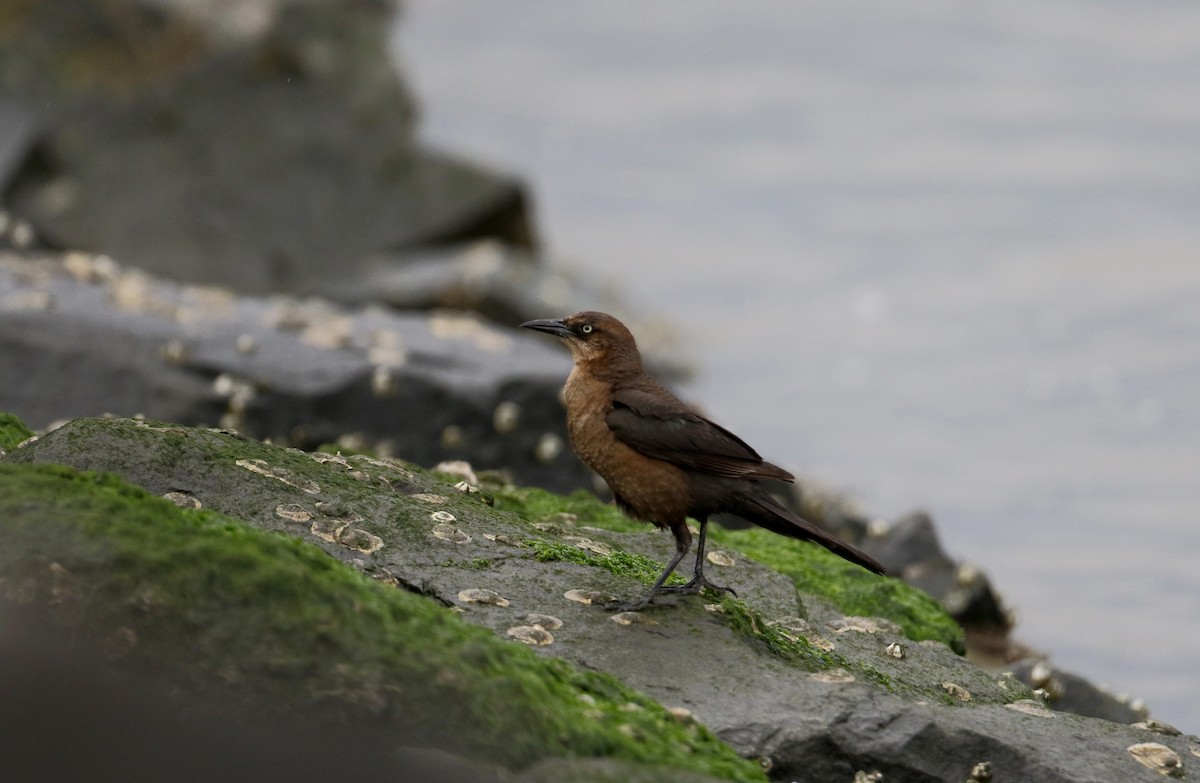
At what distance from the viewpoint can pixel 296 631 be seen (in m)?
4.51

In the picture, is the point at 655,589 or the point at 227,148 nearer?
the point at 655,589

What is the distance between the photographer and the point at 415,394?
449 inches

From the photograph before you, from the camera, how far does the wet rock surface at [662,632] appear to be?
5.42 metres

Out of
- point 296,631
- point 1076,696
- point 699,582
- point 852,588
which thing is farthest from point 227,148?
point 296,631

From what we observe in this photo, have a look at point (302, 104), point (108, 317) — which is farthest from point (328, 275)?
point (108, 317)

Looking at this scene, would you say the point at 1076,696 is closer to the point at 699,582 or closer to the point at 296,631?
the point at 699,582

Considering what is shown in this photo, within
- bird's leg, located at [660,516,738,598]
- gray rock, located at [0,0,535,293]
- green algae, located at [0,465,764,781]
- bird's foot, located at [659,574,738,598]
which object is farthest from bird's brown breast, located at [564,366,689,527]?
gray rock, located at [0,0,535,293]

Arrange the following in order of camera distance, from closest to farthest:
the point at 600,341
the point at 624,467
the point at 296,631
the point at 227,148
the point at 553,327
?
the point at 296,631, the point at 624,467, the point at 600,341, the point at 553,327, the point at 227,148

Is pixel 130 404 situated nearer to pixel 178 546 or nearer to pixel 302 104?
pixel 178 546

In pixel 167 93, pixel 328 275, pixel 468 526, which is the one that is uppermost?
pixel 167 93

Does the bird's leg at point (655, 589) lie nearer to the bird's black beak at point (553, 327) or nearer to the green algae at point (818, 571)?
the green algae at point (818, 571)

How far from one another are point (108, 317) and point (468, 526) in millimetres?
6117

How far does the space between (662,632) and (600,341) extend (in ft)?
5.55

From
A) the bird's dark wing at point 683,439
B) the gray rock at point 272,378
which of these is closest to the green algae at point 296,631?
the bird's dark wing at point 683,439
